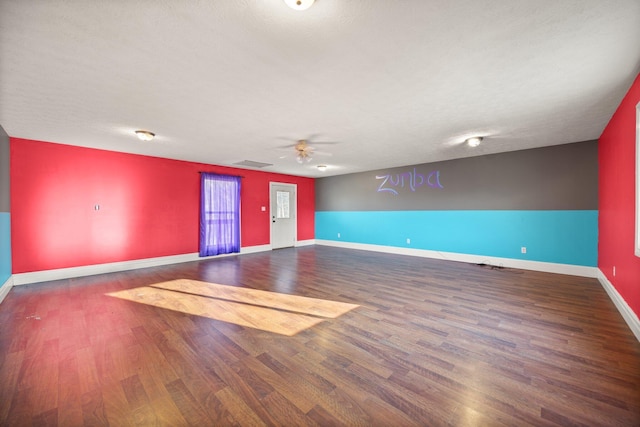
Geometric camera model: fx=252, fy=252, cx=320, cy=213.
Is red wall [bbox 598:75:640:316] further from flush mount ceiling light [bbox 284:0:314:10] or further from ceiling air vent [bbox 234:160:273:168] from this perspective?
ceiling air vent [bbox 234:160:273:168]

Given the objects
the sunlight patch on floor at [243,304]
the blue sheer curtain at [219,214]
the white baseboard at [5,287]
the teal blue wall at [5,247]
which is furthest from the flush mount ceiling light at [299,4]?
the blue sheer curtain at [219,214]

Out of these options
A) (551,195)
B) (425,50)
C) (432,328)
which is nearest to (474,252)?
(551,195)

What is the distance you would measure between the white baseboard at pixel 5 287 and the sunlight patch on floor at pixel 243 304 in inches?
48.8

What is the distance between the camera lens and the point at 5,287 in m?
3.52

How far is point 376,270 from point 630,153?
3636 millimetres

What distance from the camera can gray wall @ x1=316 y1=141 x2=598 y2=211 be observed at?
4477 millimetres

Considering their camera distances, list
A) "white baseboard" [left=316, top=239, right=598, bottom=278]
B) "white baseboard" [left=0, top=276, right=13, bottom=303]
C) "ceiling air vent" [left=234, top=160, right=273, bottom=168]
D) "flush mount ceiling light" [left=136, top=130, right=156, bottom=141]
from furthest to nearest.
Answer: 1. "ceiling air vent" [left=234, top=160, right=273, bottom=168]
2. "white baseboard" [left=316, top=239, right=598, bottom=278]
3. "flush mount ceiling light" [left=136, top=130, right=156, bottom=141]
4. "white baseboard" [left=0, top=276, right=13, bottom=303]

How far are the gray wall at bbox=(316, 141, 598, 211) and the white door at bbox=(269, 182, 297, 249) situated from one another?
2064mm

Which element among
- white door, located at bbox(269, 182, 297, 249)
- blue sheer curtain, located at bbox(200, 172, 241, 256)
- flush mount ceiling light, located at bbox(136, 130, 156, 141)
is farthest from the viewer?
white door, located at bbox(269, 182, 297, 249)

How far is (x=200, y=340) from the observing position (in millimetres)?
2338

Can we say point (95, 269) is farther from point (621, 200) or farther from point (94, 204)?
point (621, 200)

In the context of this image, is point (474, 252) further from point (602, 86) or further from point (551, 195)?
point (602, 86)

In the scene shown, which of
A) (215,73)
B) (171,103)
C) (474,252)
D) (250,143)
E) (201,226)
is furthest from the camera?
(201,226)

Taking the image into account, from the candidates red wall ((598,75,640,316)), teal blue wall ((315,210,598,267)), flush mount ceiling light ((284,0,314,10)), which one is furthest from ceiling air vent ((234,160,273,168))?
red wall ((598,75,640,316))
